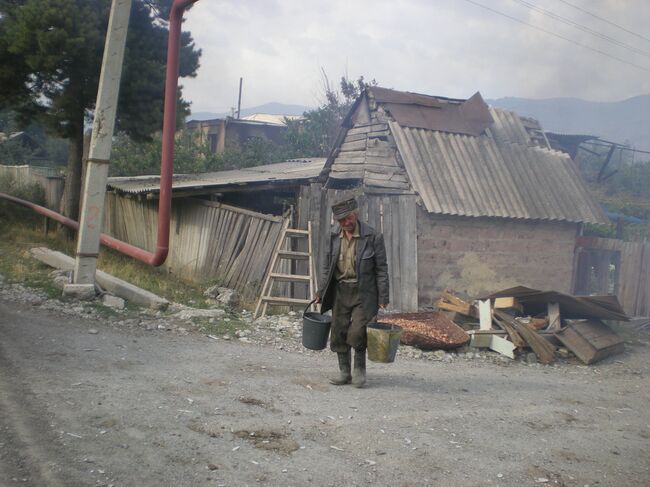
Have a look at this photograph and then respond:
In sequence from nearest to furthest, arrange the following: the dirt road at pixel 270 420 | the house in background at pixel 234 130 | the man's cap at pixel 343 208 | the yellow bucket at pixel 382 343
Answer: the dirt road at pixel 270 420, the yellow bucket at pixel 382 343, the man's cap at pixel 343 208, the house in background at pixel 234 130

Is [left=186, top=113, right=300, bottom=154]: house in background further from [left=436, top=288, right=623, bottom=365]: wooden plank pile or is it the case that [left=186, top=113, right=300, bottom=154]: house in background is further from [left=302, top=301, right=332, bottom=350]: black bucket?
[left=302, top=301, right=332, bottom=350]: black bucket

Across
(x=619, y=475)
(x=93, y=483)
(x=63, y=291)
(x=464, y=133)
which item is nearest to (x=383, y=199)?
(x=464, y=133)

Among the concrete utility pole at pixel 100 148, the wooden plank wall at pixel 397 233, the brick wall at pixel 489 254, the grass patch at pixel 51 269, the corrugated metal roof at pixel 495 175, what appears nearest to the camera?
the concrete utility pole at pixel 100 148

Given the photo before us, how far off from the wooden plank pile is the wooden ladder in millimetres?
2412

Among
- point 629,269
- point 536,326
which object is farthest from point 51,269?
point 629,269

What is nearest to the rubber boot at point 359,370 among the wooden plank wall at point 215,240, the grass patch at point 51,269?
the grass patch at point 51,269

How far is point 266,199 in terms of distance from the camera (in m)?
15.4

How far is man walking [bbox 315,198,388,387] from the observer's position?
229 inches

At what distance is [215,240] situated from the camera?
41.6ft

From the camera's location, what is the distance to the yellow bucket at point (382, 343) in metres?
5.65

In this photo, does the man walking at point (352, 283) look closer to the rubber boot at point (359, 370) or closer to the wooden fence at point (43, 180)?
the rubber boot at point (359, 370)

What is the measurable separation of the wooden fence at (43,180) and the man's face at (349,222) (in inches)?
655

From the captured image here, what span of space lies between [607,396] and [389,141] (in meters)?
7.27

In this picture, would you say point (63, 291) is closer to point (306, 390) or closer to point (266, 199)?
point (306, 390)
